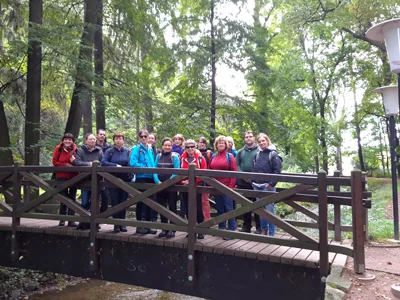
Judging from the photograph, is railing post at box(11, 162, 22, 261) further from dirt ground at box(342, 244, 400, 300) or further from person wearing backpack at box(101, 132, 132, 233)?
dirt ground at box(342, 244, 400, 300)

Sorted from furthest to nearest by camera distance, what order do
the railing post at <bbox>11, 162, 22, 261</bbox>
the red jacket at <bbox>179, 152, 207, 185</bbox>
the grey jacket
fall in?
the railing post at <bbox>11, 162, 22, 261</bbox>
the grey jacket
the red jacket at <bbox>179, 152, 207, 185</bbox>

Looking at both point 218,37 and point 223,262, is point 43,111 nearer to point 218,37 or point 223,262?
point 218,37

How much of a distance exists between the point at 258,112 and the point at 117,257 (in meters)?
8.11

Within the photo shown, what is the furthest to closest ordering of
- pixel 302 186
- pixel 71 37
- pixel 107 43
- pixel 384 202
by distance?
1. pixel 384 202
2. pixel 107 43
3. pixel 71 37
4. pixel 302 186

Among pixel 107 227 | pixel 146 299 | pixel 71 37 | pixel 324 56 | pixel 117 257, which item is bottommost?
pixel 146 299

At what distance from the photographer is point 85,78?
9.23m

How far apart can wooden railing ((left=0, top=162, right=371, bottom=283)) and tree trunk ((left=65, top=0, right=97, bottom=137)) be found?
3819 mm

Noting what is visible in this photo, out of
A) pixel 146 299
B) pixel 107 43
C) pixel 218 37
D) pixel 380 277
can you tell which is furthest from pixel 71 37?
pixel 380 277

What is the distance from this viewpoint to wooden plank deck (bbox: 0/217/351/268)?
13.2 ft

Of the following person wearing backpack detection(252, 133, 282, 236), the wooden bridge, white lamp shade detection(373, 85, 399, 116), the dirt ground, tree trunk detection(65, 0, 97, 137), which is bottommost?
the dirt ground

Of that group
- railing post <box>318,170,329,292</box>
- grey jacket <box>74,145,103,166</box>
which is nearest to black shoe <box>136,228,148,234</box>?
grey jacket <box>74,145,103,166</box>

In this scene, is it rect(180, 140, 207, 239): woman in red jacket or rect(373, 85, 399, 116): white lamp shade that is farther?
rect(373, 85, 399, 116): white lamp shade

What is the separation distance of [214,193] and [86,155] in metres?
2.46

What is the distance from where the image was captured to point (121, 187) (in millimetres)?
4965
